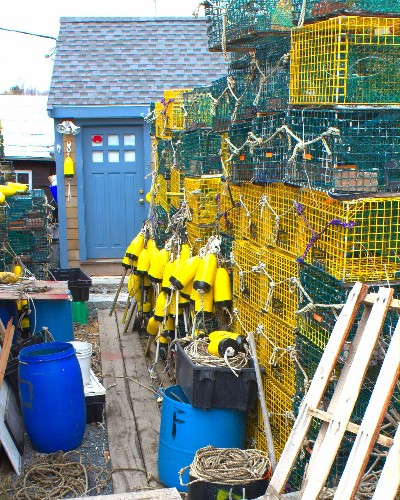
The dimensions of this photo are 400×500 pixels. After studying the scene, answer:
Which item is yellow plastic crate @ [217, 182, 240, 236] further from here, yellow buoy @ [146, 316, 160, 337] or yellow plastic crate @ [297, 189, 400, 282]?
yellow plastic crate @ [297, 189, 400, 282]

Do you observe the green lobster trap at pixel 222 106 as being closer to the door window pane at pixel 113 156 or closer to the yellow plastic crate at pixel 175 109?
the yellow plastic crate at pixel 175 109

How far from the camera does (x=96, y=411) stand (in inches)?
242

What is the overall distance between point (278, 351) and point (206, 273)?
4.00ft

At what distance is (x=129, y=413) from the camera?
6.43 metres

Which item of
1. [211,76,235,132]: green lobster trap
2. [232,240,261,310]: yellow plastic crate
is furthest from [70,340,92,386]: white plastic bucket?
[211,76,235,132]: green lobster trap

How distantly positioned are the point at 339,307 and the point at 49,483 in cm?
262

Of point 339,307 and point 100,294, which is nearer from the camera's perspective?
point 339,307

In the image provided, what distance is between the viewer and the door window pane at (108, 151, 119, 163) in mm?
11633

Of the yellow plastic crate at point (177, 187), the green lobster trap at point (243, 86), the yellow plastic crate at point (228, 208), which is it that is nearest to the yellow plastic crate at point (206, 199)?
the yellow plastic crate at point (228, 208)

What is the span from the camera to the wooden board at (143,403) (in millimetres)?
5559

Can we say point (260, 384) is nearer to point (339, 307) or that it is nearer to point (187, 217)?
point (339, 307)

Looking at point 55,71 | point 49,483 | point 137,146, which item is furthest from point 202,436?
point 55,71

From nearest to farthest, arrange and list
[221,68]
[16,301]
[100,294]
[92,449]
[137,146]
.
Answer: [92,449] → [16,301] → [100,294] → [137,146] → [221,68]

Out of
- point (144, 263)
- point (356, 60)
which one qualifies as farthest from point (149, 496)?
point (144, 263)
